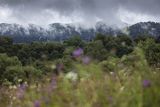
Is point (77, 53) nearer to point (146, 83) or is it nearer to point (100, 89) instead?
point (100, 89)

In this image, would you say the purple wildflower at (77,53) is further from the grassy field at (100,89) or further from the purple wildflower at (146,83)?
the purple wildflower at (146,83)

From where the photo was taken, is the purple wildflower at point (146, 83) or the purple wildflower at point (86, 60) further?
the purple wildflower at point (86, 60)

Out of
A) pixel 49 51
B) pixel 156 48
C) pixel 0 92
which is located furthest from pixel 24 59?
pixel 0 92

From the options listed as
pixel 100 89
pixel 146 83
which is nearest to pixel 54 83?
pixel 100 89

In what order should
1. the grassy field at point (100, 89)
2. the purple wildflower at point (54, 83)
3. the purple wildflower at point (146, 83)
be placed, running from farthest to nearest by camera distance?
the purple wildflower at point (54, 83) < the purple wildflower at point (146, 83) < the grassy field at point (100, 89)

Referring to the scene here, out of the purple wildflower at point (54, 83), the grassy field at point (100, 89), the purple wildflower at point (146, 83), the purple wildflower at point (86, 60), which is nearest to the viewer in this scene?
the grassy field at point (100, 89)

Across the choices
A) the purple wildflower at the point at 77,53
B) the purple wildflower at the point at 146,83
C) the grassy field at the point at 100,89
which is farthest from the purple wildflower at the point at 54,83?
the purple wildflower at the point at 146,83

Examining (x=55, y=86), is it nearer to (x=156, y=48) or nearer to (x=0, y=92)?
(x=0, y=92)

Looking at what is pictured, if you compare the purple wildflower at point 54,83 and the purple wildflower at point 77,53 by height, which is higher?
the purple wildflower at point 77,53

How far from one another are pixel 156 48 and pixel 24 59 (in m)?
40.0

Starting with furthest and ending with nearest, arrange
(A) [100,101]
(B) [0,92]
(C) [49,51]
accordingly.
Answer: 1. (C) [49,51]
2. (B) [0,92]
3. (A) [100,101]

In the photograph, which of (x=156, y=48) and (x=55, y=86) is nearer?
(x=55, y=86)

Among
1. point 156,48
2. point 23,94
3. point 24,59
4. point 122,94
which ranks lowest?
point 24,59

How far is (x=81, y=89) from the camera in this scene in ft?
12.4
